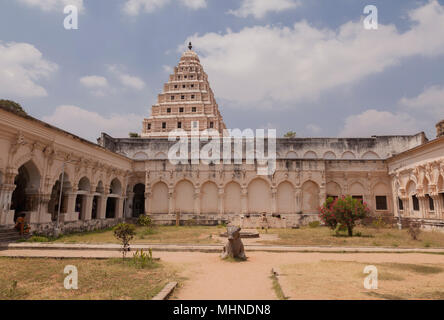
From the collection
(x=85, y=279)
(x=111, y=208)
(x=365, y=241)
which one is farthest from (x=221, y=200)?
(x=85, y=279)

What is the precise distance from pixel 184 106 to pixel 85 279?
1472 inches

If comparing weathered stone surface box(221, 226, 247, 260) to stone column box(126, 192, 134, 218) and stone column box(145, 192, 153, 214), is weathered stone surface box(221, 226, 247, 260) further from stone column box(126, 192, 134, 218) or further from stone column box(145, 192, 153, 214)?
stone column box(126, 192, 134, 218)

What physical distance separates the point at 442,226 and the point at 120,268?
22358mm

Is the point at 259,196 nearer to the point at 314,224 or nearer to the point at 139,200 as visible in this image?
the point at 314,224

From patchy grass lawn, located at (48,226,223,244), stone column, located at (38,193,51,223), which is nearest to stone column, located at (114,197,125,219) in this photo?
patchy grass lawn, located at (48,226,223,244)

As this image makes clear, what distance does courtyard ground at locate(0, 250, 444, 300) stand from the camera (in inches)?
245

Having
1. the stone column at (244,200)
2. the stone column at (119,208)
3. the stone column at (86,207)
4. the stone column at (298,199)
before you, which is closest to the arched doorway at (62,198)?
the stone column at (86,207)

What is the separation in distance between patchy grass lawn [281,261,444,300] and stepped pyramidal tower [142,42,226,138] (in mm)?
33674

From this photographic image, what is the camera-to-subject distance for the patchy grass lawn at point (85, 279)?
6.23m

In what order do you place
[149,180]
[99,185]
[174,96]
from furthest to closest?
[174,96]
[149,180]
[99,185]

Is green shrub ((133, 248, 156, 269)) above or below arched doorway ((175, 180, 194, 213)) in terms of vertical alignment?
below
